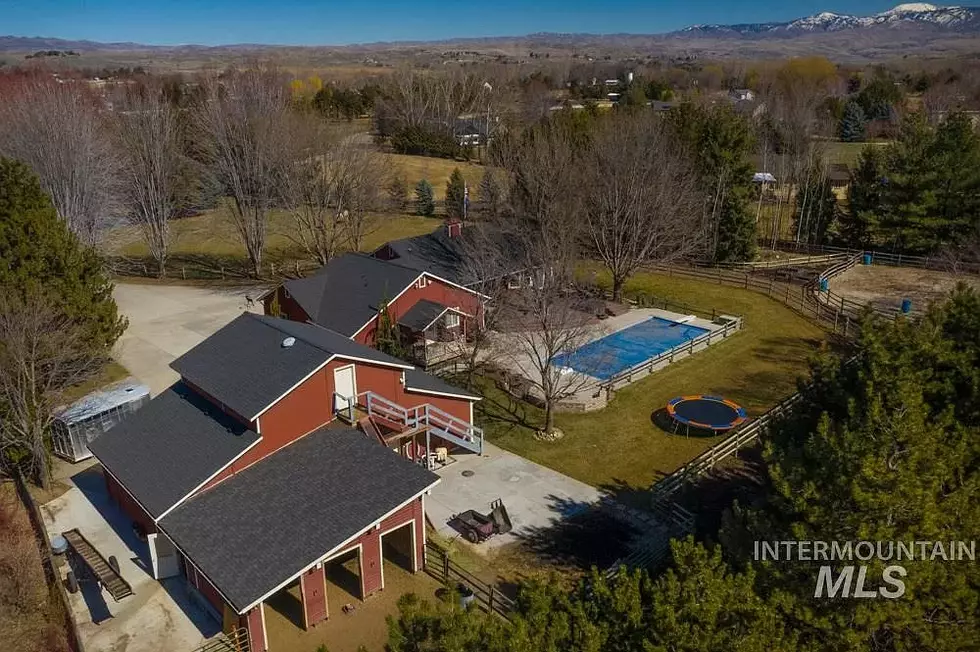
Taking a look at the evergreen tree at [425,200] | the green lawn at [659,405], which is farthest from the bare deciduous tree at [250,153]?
the green lawn at [659,405]

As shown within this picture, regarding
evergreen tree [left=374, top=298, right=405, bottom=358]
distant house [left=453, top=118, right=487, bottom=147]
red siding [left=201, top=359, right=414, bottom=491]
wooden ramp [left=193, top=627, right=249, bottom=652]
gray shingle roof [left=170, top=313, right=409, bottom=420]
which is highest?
distant house [left=453, top=118, right=487, bottom=147]

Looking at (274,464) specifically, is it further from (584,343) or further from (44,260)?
(584,343)

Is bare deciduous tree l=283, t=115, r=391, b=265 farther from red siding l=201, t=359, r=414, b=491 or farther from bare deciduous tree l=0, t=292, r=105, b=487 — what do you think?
red siding l=201, t=359, r=414, b=491

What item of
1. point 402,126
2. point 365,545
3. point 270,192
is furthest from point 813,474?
point 402,126

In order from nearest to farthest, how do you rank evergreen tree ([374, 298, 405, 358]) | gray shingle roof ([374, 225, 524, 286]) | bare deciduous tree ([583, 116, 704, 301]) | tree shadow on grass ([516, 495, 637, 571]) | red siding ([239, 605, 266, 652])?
1. red siding ([239, 605, 266, 652])
2. tree shadow on grass ([516, 495, 637, 571])
3. evergreen tree ([374, 298, 405, 358])
4. gray shingle roof ([374, 225, 524, 286])
5. bare deciduous tree ([583, 116, 704, 301])

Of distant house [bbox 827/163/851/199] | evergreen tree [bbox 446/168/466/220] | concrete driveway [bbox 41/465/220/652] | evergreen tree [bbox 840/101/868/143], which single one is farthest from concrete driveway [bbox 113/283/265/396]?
evergreen tree [bbox 840/101/868/143]

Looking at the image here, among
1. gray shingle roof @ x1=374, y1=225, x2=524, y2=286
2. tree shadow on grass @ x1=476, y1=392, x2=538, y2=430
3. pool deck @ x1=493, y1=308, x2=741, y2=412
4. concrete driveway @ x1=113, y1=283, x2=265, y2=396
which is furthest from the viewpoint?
gray shingle roof @ x1=374, y1=225, x2=524, y2=286

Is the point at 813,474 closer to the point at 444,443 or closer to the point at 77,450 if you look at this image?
the point at 444,443
